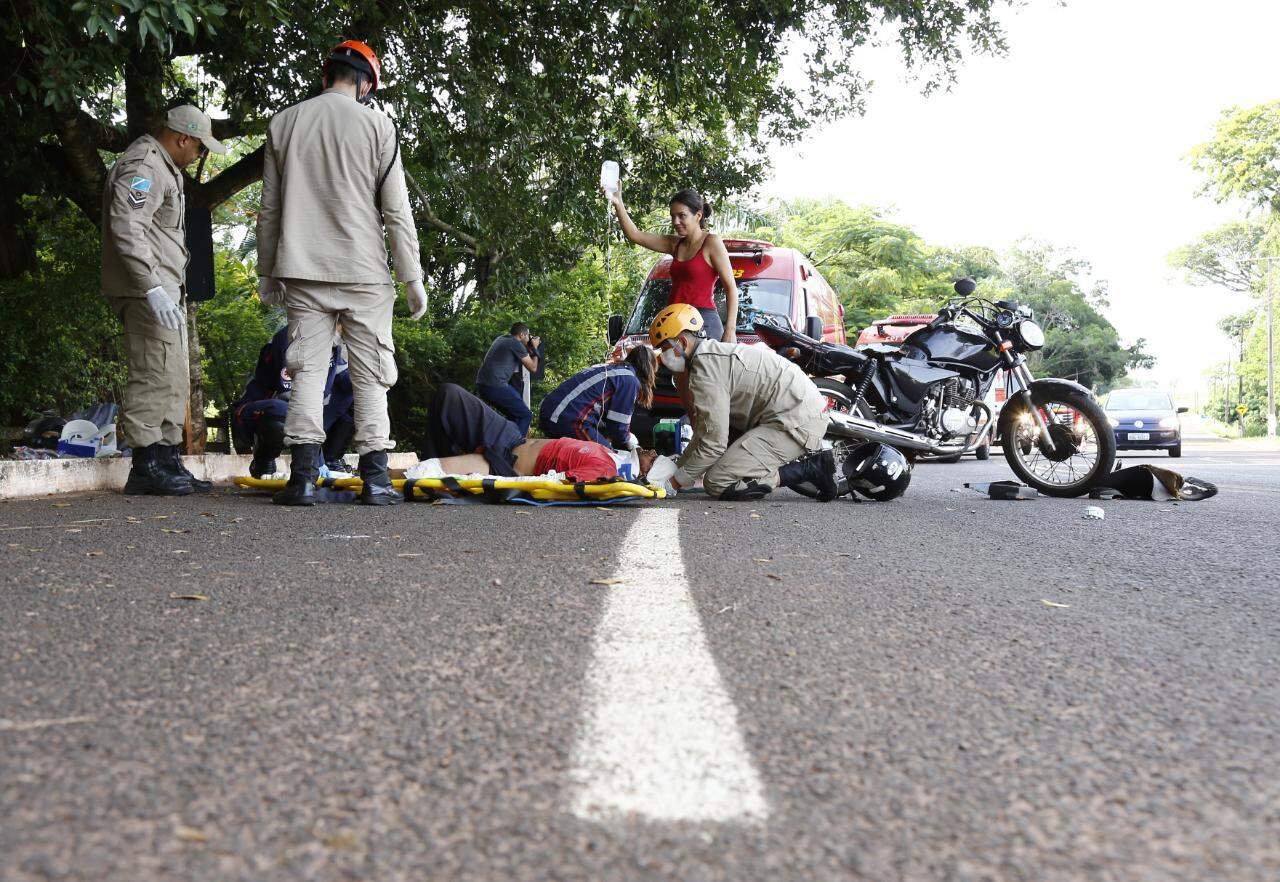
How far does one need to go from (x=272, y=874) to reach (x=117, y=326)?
1181cm

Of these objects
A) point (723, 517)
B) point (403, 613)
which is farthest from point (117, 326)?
point (403, 613)

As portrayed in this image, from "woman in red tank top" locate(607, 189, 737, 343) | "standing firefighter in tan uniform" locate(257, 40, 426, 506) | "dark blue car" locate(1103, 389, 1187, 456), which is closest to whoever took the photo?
"standing firefighter in tan uniform" locate(257, 40, 426, 506)

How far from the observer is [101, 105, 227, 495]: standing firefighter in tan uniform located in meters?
6.84

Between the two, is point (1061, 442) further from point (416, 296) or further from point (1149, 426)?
point (1149, 426)

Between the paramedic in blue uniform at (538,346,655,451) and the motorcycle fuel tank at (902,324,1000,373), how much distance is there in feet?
8.28

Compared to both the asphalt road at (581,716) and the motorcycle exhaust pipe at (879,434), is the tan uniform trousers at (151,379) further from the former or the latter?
the motorcycle exhaust pipe at (879,434)

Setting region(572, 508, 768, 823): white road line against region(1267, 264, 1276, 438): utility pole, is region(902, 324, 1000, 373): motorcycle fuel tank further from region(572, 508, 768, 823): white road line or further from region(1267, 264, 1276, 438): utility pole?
region(1267, 264, 1276, 438): utility pole

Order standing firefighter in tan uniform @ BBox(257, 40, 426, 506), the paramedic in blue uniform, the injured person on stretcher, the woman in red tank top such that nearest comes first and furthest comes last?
1. standing firefighter in tan uniform @ BBox(257, 40, 426, 506)
2. the injured person on stretcher
3. the paramedic in blue uniform
4. the woman in red tank top

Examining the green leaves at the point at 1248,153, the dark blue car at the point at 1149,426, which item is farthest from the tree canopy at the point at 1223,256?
the dark blue car at the point at 1149,426

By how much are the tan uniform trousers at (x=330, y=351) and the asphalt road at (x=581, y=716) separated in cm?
202

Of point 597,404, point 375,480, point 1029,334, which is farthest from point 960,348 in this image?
point 375,480

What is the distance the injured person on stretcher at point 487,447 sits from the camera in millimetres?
7208

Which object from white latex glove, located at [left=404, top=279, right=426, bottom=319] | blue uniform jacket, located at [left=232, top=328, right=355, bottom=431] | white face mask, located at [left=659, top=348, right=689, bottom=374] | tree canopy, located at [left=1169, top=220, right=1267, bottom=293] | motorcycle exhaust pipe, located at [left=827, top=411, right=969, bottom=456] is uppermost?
tree canopy, located at [left=1169, top=220, right=1267, bottom=293]

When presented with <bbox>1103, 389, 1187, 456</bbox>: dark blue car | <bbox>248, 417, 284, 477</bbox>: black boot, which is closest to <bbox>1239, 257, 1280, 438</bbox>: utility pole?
<bbox>1103, 389, 1187, 456</bbox>: dark blue car
